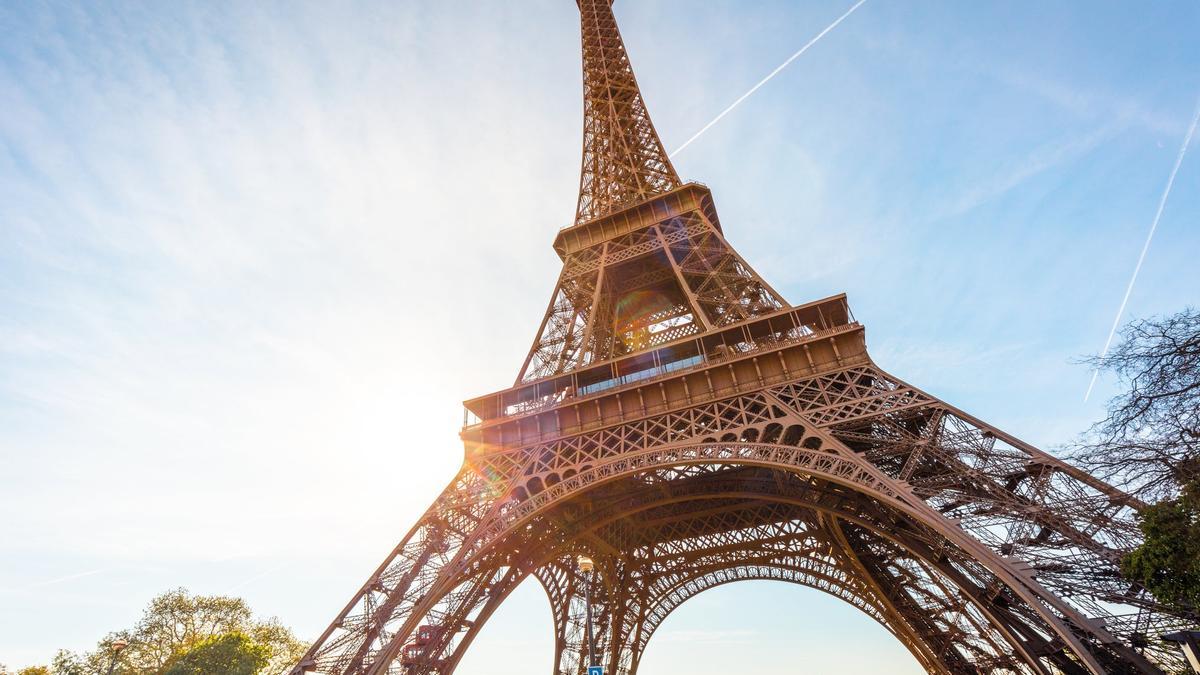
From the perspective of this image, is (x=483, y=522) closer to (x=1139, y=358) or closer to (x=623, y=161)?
(x=1139, y=358)

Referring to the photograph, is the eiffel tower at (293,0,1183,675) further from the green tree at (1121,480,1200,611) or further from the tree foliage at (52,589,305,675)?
the tree foliage at (52,589,305,675)

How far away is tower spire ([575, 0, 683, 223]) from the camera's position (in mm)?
29109

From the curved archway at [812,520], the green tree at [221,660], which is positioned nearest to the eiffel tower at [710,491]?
the curved archway at [812,520]

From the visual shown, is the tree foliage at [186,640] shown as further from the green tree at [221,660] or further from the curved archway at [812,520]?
the curved archway at [812,520]

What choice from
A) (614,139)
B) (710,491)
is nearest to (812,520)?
(710,491)

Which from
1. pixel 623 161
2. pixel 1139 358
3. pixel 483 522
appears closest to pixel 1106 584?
pixel 1139 358

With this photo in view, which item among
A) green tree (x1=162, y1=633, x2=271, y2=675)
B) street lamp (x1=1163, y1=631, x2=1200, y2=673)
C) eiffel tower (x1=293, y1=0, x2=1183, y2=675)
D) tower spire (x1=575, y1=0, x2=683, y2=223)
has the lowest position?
street lamp (x1=1163, y1=631, x2=1200, y2=673)

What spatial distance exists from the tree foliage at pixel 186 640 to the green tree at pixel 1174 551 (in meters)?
32.7

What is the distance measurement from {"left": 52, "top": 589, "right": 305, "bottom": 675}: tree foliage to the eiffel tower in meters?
16.6

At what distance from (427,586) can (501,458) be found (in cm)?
470

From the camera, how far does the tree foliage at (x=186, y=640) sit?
94.1 feet

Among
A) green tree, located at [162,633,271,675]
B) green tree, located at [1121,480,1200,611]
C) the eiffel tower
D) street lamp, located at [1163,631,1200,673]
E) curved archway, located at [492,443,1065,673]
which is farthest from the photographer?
green tree, located at [162,633,271,675]

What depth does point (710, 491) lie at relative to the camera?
21766 millimetres

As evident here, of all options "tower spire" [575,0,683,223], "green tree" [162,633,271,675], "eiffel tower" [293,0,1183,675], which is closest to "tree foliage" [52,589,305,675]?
"green tree" [162,633,271,675]
